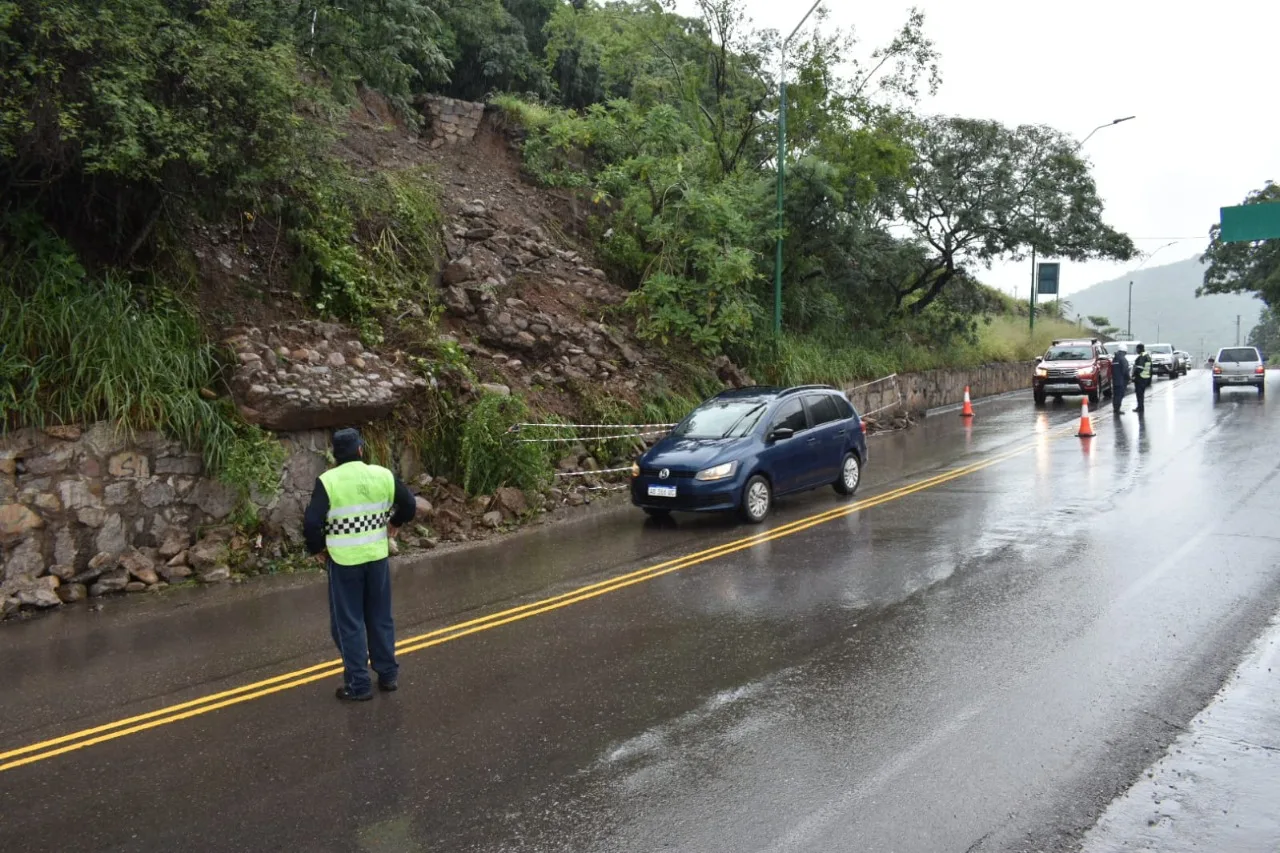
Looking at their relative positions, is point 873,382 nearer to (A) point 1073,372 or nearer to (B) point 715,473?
(A) point 1073,372

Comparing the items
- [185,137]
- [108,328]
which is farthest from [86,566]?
[185,137]

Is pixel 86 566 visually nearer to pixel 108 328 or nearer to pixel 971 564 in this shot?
pixel 108 328

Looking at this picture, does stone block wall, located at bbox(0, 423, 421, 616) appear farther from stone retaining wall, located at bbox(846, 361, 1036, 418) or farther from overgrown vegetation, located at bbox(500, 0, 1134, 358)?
stone retaining wall, located at bbox(846, 361, 1036, 418)

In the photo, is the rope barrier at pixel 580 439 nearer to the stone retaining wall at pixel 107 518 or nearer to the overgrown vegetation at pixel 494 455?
the overgrown vegetation at pixel 494 455

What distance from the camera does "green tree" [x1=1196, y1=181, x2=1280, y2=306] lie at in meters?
55.8

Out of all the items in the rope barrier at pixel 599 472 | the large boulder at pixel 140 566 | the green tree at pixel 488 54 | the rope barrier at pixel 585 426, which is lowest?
the large boulder at pixel 140 566

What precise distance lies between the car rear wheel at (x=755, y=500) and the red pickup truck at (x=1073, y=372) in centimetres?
1934

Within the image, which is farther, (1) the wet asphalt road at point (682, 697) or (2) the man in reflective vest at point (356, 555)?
(2) the man in reflective vest at point (356, 555)

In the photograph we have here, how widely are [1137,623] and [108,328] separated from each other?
10683mm

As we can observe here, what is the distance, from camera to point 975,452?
19766mm

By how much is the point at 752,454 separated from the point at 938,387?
789 inches

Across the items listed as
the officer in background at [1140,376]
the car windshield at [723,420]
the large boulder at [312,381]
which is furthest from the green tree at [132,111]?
the officer in background at [1140,376]

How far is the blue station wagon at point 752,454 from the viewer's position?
1273cm

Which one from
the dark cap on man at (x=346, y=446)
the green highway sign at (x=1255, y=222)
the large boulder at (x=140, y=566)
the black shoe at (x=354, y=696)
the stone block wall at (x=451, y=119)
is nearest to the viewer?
the black shoe at (x=354, y=696)
